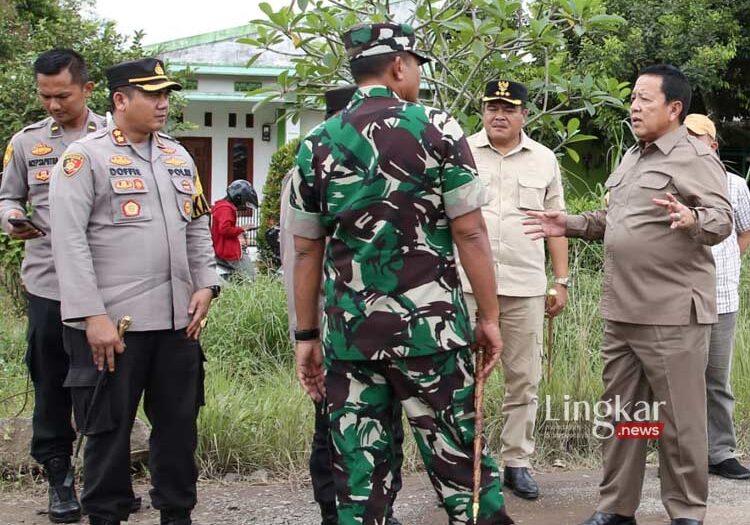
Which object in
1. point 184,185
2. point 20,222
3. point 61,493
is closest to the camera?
point 184,185

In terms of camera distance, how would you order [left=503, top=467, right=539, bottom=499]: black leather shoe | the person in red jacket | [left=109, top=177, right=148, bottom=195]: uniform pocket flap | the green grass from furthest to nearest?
the person in red jacket, the green grass, [left=503, top=467, right=539, bottom=499]: black leather shoe, [left=109, top=177, right=148, bottom=195]: uniform pocket flap

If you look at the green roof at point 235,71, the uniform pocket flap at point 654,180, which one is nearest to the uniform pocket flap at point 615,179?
the uniform pocket flap at point 654,180

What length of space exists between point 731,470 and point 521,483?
4.18 ft

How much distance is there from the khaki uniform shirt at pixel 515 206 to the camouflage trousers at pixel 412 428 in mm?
1732

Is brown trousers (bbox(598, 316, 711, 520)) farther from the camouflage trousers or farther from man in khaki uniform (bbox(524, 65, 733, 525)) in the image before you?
the camouflage trousers

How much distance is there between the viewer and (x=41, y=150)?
448 cm

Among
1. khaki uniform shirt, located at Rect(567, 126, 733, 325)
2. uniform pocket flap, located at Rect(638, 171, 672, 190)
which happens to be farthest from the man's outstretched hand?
uniform pocket flap, located at Rect(638, 171, 672, 190)

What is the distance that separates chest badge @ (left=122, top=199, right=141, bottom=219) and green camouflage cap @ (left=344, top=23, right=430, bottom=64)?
1.24 metres

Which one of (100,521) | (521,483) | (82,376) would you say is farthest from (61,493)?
(521,483)

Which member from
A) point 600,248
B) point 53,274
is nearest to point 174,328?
point 53,274

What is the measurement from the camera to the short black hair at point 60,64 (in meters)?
4.37

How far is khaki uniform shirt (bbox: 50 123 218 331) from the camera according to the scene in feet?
12.3

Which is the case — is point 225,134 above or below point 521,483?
above

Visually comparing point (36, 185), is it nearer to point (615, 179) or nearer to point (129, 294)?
point (129, 294)
